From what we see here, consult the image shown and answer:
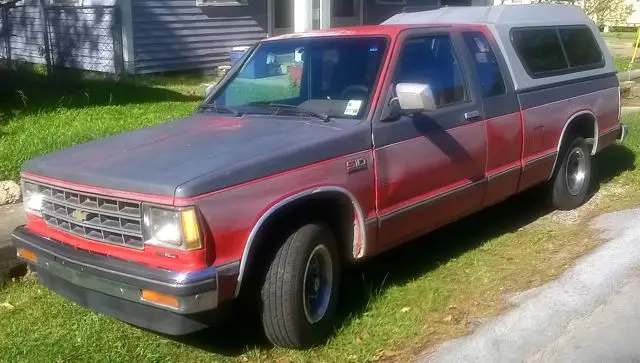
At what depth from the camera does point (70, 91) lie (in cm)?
1127

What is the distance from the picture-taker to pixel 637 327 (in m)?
4.56

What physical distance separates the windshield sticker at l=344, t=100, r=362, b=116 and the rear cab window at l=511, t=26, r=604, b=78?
202 cm

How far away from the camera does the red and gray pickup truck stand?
3.68 m

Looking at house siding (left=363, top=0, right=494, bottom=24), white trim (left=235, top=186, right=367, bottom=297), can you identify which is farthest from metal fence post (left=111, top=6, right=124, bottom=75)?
white trim (left=235, top=186, right=367, bottom=297)

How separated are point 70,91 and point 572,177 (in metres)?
7.39

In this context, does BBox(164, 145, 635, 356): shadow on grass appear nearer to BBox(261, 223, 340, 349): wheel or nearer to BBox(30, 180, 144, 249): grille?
BBox(261, 223, 340, 349): wheel

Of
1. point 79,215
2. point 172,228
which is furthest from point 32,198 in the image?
point 172,228

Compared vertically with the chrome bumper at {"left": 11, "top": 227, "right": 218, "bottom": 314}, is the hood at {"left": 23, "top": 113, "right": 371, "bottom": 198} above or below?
above

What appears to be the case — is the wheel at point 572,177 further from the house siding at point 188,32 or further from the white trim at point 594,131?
the house siding at point 188,32

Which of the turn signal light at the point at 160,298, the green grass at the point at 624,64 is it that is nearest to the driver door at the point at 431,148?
the turn signal light at the point at 160,298

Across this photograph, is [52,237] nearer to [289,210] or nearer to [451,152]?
[289,210]

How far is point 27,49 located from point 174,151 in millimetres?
13462

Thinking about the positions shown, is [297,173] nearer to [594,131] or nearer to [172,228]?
[172,228]

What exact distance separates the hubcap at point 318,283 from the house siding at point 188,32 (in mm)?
10421
